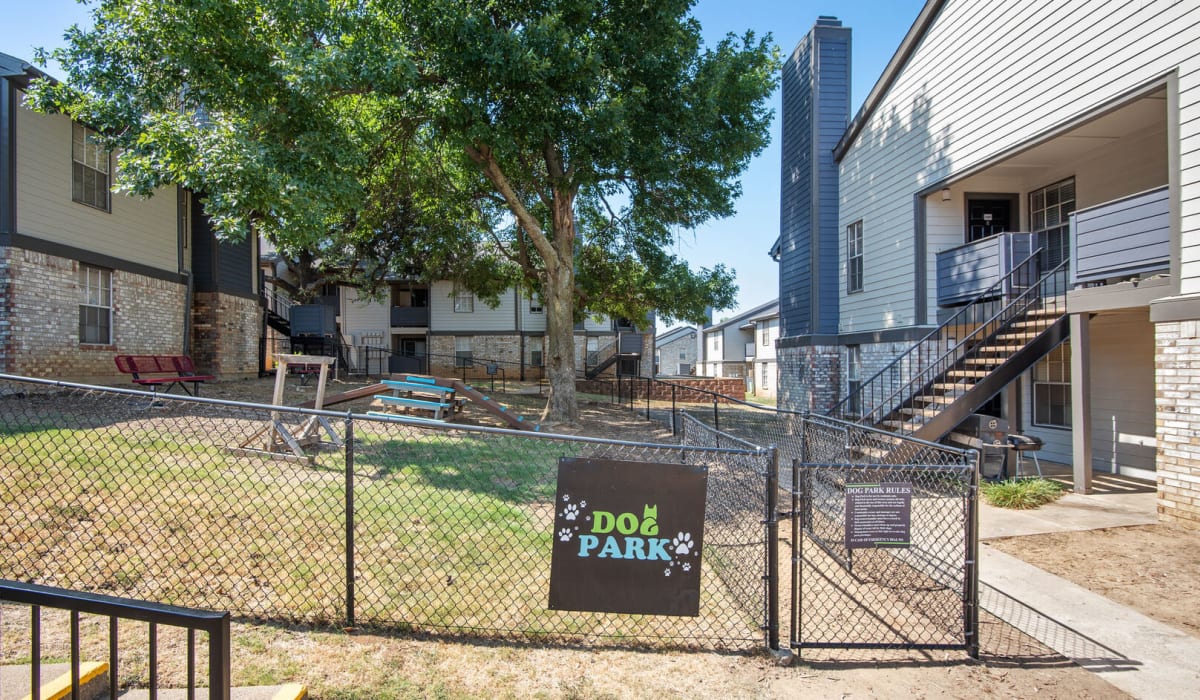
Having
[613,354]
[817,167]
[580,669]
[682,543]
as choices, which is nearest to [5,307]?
[580,669]

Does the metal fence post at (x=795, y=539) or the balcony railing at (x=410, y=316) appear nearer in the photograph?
the metal fence post at (x=795, y=539)

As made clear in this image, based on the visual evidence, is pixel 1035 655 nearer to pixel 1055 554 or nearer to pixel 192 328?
pixel 1055 554

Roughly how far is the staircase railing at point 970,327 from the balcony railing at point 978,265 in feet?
0.48

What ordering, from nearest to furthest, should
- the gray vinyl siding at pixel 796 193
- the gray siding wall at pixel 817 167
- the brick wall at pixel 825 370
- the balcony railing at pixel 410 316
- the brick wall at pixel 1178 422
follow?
the brick wall at pixel 1178 422, the brick wall at pixel 825 370, the gray siding wall at pixel 817 167, the gray vinyl siding at pixel 796 193, the balcony railing at pixel 410 316

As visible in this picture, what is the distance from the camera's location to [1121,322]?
9969 mm

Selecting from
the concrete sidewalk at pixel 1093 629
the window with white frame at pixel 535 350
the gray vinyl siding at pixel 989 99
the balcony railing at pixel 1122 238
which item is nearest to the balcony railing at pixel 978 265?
the gray vinyl siding at pixel 989 99

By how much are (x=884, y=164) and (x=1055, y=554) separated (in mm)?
9463

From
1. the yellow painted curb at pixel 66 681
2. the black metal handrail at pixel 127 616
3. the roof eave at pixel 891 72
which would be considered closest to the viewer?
the black metal handrail at pixel 127 616

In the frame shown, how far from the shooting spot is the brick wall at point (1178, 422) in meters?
6.66

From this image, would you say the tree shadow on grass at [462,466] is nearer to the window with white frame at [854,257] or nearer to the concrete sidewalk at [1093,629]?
the concrete sidewalk at [1093,629]

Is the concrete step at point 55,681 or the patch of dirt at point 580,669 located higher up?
the concrete step at point 55,681

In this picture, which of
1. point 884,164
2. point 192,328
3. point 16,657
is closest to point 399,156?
point 192,328

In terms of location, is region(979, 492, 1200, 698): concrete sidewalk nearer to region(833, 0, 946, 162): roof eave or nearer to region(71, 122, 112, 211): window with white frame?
region(833, 0, 946, 162): roof eave

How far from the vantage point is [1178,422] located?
22.5 feet
